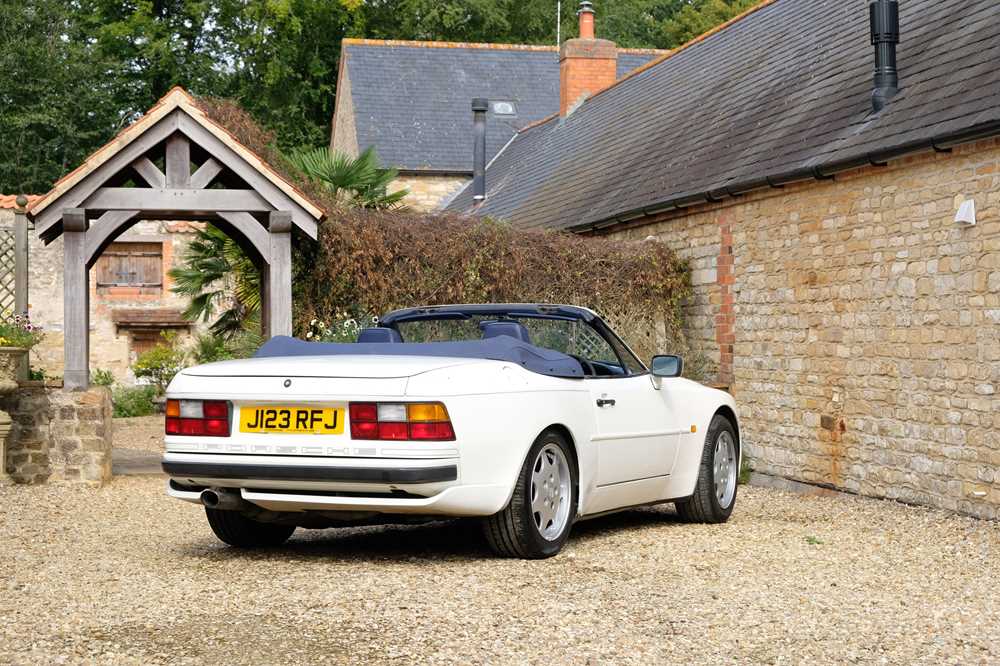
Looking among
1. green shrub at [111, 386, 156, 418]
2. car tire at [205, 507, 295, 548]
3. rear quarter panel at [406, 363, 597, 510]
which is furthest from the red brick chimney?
rear quarter panel at [406, 363, 597, 510]

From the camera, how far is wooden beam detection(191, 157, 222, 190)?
40.4 feet

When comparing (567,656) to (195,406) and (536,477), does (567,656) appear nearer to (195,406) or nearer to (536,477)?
(536,477)

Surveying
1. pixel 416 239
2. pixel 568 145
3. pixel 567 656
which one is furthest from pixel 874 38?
pixel 568 145

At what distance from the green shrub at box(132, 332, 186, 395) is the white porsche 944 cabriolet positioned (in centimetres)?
2044

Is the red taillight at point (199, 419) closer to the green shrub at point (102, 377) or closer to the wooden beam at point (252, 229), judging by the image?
the wooden beam at point (252, 229)

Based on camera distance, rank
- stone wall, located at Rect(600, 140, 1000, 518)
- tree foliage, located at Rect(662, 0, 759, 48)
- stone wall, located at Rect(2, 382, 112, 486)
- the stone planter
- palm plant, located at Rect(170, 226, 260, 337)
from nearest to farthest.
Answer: stone wall, located at Rect(600, 140, 1000, 518)
the stone planter
stone wall, located at Rect(2, 382, 112, 486)
palm plant, located at Rect(170, 226, 260, 337)
tree foliage, located at Rect(662, 0, 759, 48)

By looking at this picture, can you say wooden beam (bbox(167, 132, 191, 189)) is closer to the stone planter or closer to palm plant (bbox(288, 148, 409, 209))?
the stone planter

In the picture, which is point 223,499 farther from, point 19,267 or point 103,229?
point 19,267

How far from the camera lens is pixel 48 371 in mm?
28359

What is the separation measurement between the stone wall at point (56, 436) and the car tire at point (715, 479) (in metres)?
5.66

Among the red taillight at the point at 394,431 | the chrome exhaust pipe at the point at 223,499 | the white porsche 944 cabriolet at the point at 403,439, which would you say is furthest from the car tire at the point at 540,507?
the chrome exhaust pipe at the point at 223,499

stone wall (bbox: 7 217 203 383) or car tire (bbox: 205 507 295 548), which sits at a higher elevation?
stone wall (bbox: 7 217 203 383)

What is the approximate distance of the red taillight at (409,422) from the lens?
247 inches

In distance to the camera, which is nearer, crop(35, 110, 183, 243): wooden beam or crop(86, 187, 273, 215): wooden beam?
crop(35, 110, 183, 243): wooden beam
